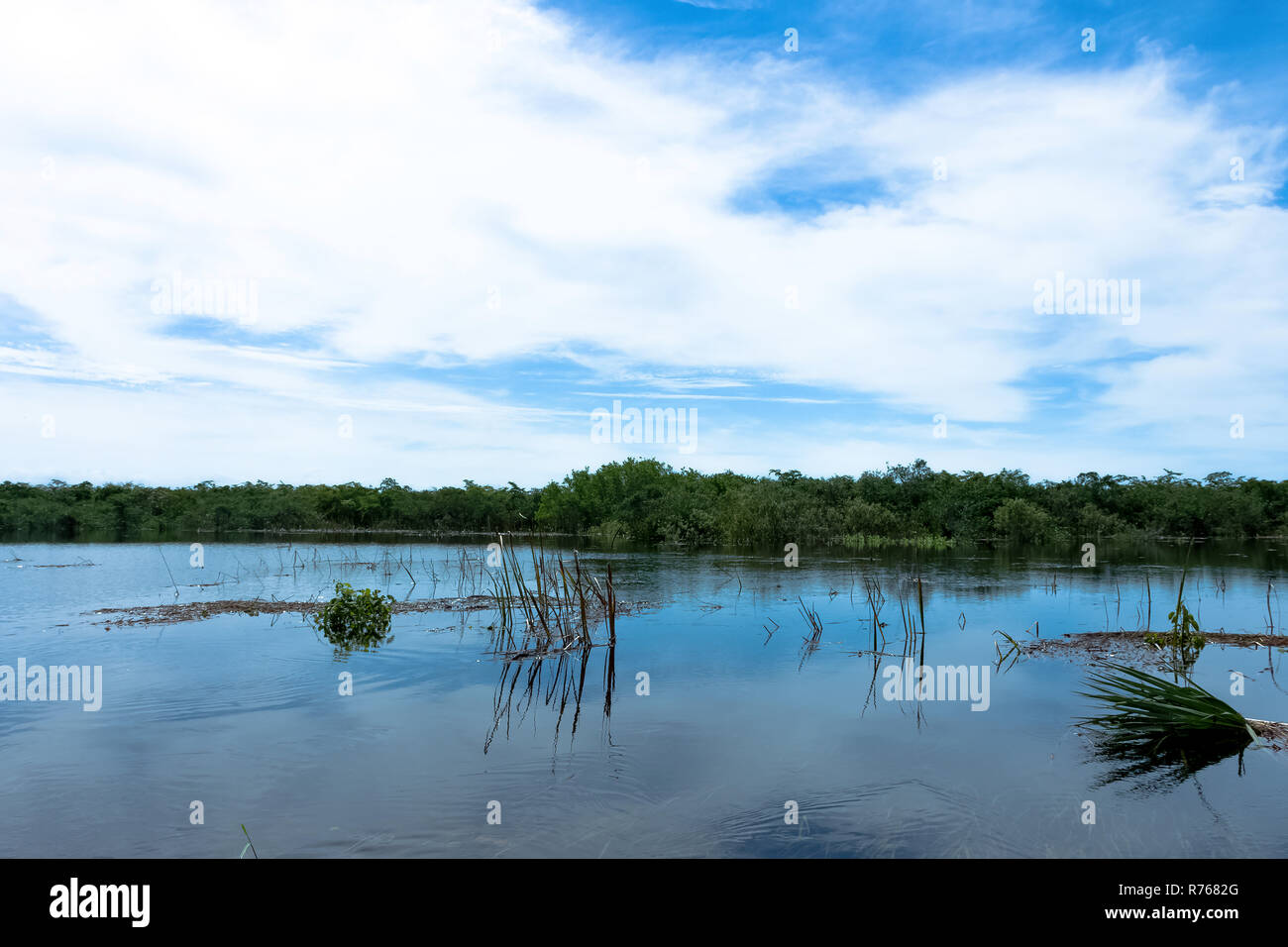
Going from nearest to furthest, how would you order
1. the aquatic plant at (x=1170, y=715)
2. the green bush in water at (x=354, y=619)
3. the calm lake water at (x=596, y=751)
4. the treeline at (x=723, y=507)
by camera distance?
the calm lake water at (x=596, y=751)
the aquatic plant at (x=1170, y=715)
the green bush in water at (x=354, y=619)
the treeline at (x=723, y=507)

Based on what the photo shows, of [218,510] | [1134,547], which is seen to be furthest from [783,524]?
[218,510]

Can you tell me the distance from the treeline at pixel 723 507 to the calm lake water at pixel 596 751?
36.1 metres

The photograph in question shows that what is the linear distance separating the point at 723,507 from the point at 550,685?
143 ft

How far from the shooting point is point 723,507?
184 feet

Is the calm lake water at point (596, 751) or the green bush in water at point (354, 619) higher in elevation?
the green bush in water at point (354, 619)

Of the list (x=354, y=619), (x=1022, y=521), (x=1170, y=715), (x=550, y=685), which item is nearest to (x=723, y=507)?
(x=1022, y=521)

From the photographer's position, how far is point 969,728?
1069 centimetres

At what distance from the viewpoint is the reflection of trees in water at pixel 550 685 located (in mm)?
11172

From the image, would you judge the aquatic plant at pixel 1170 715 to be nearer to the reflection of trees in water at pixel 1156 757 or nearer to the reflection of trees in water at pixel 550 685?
the reflection of trees in water at pixel 1156 757

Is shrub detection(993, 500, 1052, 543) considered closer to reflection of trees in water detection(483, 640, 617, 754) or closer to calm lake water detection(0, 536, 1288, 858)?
calm lake water detection(0, 536, 1288, 858)

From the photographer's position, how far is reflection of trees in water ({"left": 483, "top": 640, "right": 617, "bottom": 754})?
440 inches

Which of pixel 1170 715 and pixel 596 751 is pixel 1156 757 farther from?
pixel 596 751

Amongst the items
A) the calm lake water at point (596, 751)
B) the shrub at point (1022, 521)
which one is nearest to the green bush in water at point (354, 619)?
the calm lake water at point (596, 751)
